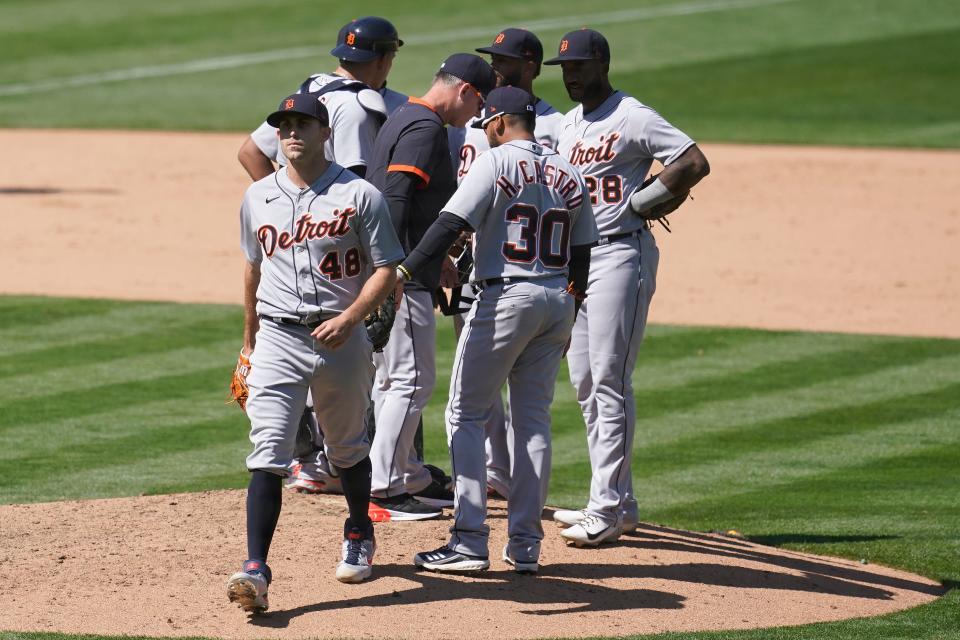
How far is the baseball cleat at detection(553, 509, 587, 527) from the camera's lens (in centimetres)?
704

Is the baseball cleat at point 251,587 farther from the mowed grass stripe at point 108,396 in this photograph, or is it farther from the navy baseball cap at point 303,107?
the mowed grass stripe at point 108,396

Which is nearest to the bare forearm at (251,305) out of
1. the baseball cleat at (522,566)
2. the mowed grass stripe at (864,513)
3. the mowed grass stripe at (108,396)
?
the baseball cleat at (522,566)

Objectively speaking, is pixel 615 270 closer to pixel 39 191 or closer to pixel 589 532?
pixel 589 532

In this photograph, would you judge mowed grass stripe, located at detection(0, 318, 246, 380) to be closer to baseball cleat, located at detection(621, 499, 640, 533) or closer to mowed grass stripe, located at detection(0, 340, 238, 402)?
mowed grass stripe, located at detection(0, 340, 238, 402)

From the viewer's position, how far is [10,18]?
32.5 metres

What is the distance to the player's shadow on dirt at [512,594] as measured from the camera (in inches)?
234

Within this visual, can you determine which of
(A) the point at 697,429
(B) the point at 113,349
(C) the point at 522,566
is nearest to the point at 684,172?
(C) the point at 522,566

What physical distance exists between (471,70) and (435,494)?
1.98 metres

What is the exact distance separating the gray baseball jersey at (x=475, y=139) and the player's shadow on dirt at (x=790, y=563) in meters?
1.80

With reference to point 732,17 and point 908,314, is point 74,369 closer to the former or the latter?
point 908,314

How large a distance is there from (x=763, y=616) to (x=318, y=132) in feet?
7.97

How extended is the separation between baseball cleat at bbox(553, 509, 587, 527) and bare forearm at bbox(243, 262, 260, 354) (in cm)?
167

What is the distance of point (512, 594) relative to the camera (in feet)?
20.0

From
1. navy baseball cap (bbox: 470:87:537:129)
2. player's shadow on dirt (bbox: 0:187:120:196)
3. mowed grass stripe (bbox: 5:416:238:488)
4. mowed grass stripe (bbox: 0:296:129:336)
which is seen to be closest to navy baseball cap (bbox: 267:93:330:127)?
navy baseball cap (bbox: 470:87:537:129)
